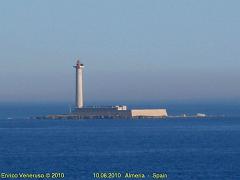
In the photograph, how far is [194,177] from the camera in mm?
67875

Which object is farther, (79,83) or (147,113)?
(147,113)

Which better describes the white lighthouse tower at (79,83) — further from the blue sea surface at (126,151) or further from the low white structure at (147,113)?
the blue sea surface at (126,151)

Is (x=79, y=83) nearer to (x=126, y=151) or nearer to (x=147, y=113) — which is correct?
(x=147, y=113)

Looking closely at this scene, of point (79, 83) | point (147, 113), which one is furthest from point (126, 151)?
point (147, 113)

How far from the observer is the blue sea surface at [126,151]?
72.9 metres

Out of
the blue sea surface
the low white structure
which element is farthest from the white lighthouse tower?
the blue sea surface

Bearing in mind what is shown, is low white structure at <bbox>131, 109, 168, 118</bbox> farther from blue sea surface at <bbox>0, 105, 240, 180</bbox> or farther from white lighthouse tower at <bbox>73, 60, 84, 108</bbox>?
blue sea surface at <bbox>0, 105, 240, 180</bbox>

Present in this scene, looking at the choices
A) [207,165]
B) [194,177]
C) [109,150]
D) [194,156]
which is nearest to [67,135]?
[109,150]

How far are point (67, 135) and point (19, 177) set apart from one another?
55.8m

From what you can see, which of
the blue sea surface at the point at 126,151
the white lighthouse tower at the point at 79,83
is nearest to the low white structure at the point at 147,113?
the white lighthouse tower at the point at 79,83

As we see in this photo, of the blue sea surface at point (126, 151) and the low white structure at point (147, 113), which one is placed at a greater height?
the low white structure at point (147, 113)

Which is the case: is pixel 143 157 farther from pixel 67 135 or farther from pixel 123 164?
pixel 67 135

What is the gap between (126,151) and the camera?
92.4m

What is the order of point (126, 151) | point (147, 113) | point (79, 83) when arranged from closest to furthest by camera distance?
1. point (126, 151)
2. point (79, 83)
3. point (147, 113)
